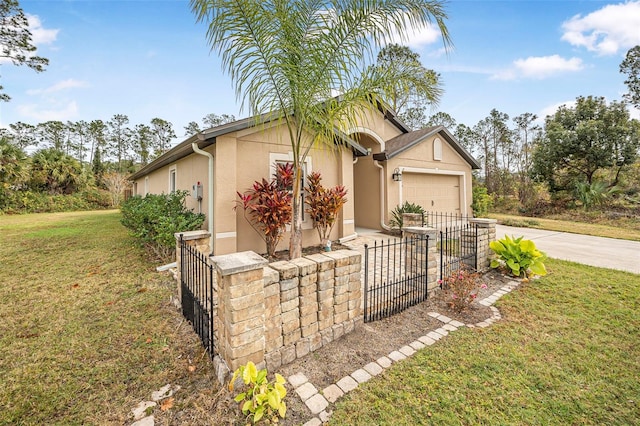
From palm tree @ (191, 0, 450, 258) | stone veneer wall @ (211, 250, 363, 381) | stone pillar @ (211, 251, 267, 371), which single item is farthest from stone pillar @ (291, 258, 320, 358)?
palm tree @ (191, 0, 450, 258)

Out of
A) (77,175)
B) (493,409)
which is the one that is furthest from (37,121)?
(493,409)

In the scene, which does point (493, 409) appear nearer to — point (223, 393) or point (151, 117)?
point (223, 393)

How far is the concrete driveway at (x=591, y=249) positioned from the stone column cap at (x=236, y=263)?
7810mm

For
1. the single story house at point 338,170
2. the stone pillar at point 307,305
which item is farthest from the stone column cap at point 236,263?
the single story house at point 338,170

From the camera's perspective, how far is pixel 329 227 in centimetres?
789

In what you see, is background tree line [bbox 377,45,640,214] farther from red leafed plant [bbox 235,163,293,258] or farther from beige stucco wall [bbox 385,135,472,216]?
red leafed plant [bbox 235,163,293,258]

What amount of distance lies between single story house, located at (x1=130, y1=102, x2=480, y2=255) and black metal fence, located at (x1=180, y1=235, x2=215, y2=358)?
2.31m

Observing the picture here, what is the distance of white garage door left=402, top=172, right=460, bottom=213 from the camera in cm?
1081

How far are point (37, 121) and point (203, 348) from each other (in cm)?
4789

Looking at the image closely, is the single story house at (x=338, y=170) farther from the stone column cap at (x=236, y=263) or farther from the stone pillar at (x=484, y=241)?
the stone column cap at (x=236, y=263)

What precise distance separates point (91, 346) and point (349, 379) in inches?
119

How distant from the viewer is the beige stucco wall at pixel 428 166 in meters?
10.0

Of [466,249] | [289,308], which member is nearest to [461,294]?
[466,249]

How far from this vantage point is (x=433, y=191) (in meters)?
11.7
